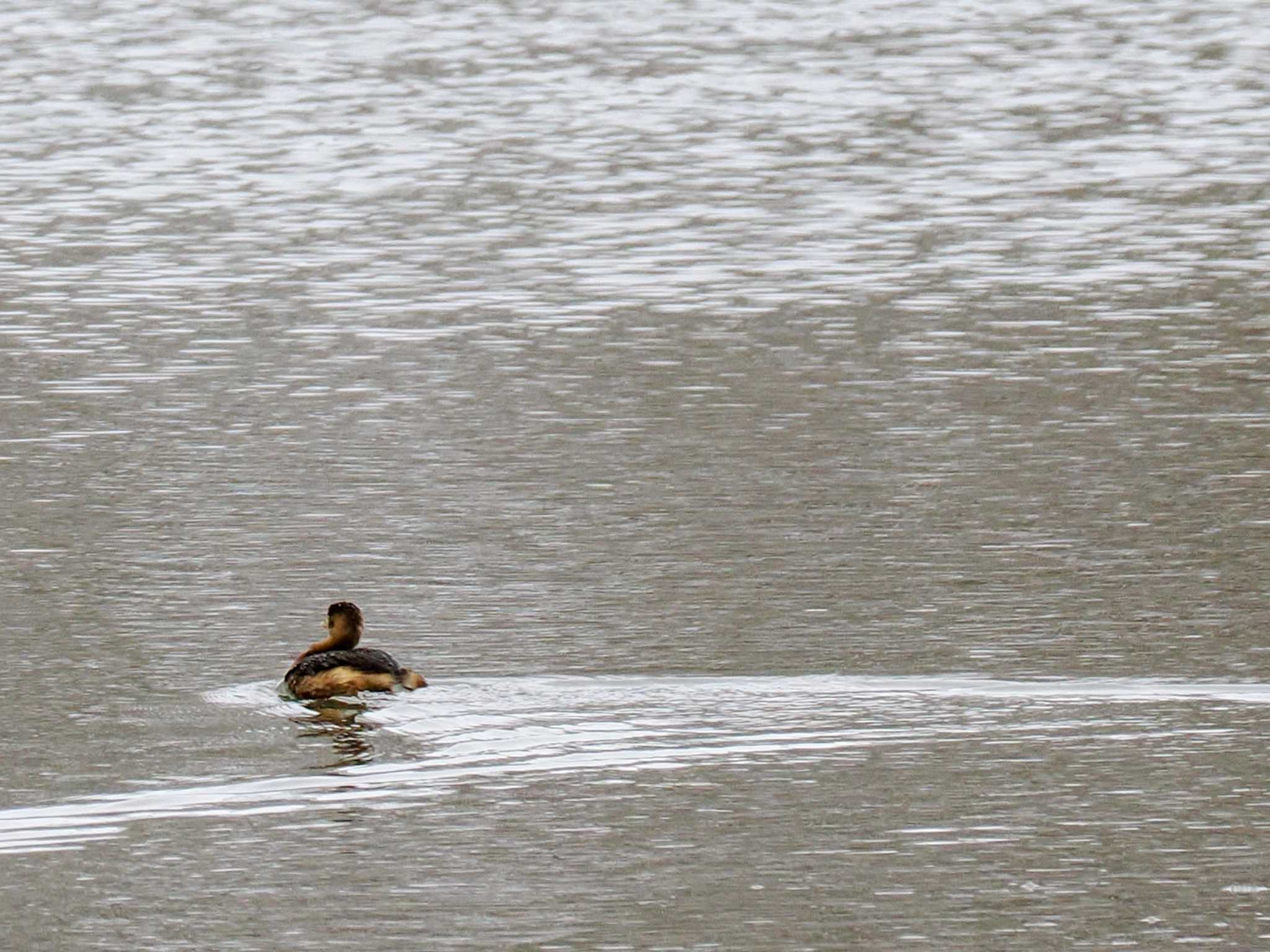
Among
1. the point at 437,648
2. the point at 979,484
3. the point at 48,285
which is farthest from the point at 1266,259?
the point at 437,648

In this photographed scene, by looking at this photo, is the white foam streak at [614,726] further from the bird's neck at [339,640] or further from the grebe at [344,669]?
the bird's neck at [339,640]

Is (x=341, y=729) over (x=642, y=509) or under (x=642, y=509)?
over

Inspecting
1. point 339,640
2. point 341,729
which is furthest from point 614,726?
point 339,640

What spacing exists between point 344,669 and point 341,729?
219 mm

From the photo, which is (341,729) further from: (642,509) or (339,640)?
(642,509)

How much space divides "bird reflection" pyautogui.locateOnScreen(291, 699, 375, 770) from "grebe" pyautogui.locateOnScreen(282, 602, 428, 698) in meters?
0.05


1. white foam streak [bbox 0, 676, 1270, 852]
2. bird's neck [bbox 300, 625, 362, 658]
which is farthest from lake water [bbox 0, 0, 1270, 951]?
bird's neck [bbox 300, 625, 362, 658]

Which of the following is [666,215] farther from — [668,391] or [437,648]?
[437,648]

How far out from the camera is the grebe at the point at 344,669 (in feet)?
28.7

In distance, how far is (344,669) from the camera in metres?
8.80

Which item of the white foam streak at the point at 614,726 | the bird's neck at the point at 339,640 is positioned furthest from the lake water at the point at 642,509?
the bird's neck at the point at 339,640

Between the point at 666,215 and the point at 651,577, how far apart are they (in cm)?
707

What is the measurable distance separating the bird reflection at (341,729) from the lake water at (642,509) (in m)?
0.03

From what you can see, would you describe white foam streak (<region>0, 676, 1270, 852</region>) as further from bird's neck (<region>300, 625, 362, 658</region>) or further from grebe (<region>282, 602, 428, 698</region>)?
bird's neck (<region>300, 625, 362, 658</region>)
